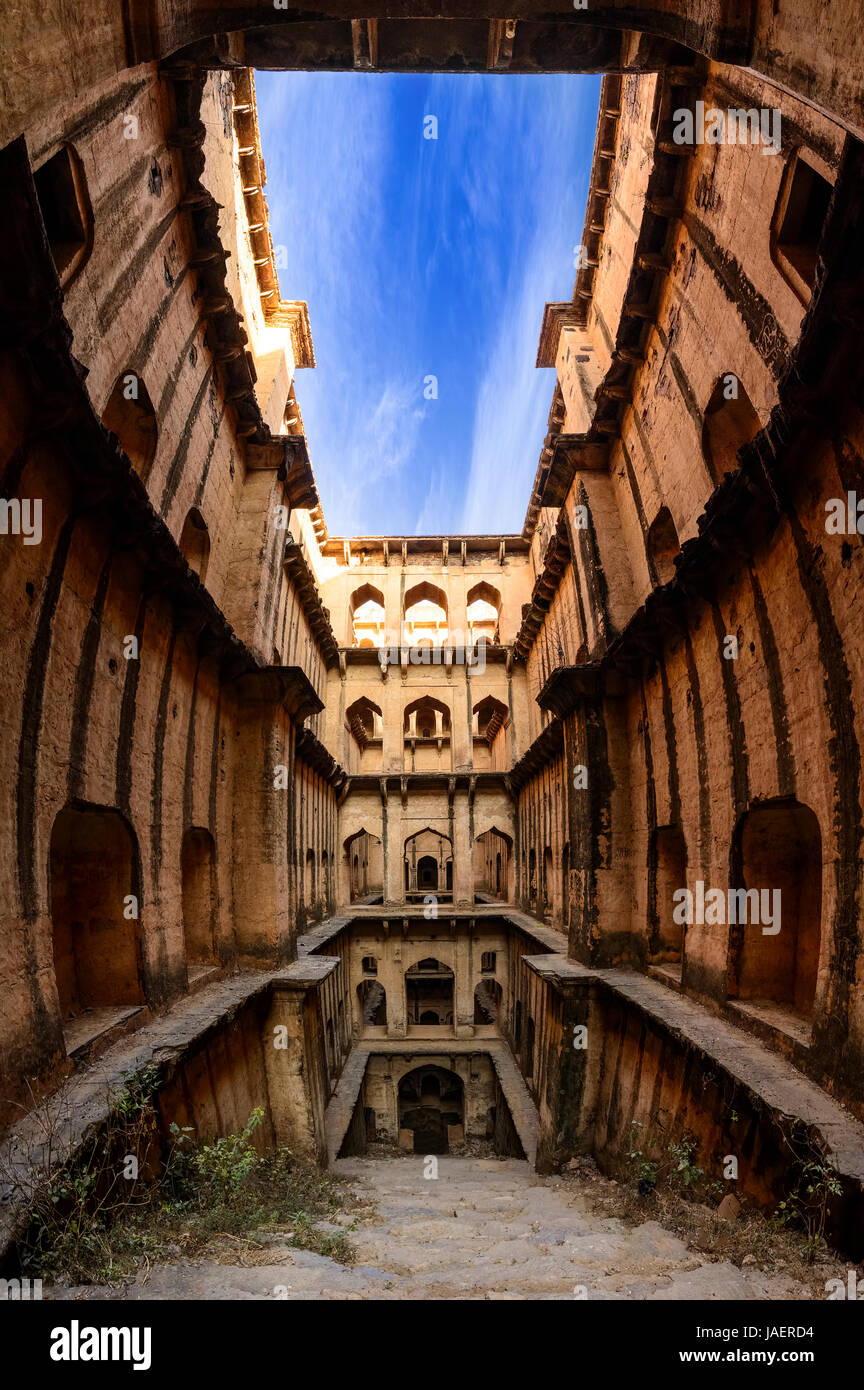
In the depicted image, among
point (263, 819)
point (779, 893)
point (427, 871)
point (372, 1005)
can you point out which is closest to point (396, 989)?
point (372, 1005)

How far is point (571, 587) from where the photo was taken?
55.1ft

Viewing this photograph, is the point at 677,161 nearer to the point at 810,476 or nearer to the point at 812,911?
the point at 810,476

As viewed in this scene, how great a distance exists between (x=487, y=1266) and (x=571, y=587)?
13.9 metres

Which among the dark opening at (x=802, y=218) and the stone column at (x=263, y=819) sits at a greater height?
the dark opening at (x=802, y=218)

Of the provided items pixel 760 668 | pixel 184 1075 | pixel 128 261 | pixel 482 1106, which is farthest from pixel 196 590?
pixel 482 1106

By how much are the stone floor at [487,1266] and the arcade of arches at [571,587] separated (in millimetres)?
1047

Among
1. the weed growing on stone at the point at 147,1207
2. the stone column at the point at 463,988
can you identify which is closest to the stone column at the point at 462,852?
the stone column at the point at 463,988

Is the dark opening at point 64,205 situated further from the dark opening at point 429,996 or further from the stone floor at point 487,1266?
the dark opening at point 429,996

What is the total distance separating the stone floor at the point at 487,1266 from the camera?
3.80m

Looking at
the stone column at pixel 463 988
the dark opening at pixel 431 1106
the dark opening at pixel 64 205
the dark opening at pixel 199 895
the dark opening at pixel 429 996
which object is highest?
the dark opening at pixel 64 205

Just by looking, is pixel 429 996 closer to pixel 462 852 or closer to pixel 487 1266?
pixel 462 852

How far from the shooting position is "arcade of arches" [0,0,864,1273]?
517cm

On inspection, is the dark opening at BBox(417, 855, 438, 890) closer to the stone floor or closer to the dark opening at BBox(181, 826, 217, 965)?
the dark opening at BBox(181, 826, 217, 965)

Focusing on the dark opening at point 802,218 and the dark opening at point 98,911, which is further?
the dark opening at point 98,911
